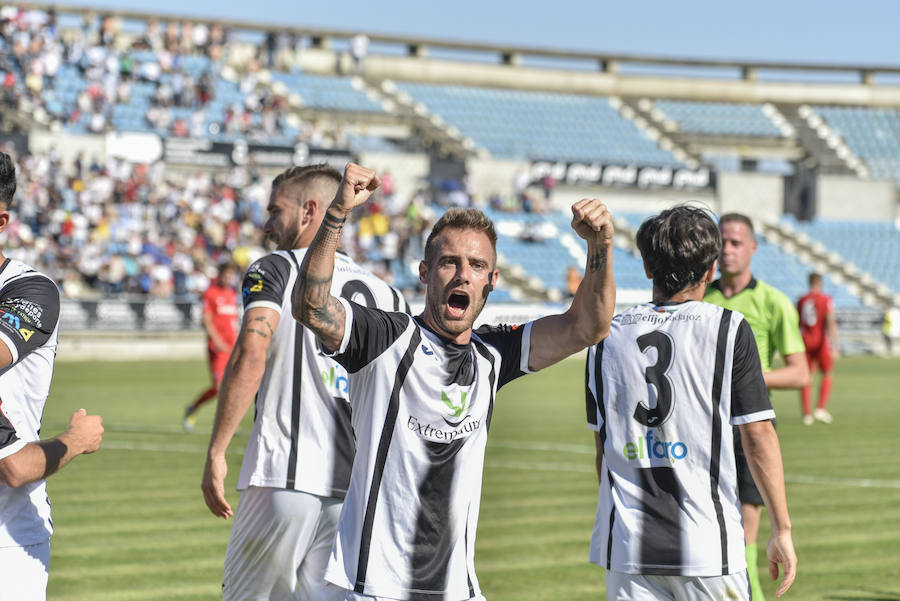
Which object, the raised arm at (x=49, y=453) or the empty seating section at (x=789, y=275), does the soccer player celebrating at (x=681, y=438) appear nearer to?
the raised arm at (x=49, y=453)

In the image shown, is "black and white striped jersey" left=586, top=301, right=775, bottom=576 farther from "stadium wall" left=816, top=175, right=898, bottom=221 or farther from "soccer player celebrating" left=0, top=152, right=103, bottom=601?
"stadium wall" left=816, top=175, right=898, bottom=221

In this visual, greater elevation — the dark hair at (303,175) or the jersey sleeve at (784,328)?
the dark hair at (303,175)

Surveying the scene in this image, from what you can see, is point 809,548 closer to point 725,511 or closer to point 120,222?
point 725,511

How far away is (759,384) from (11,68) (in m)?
36.9

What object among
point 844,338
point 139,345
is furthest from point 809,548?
point 844,338

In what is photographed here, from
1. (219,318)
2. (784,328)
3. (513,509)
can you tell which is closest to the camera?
(784,328)

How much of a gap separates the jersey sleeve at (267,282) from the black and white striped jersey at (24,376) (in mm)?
1191

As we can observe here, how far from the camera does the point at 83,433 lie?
3.97 meters

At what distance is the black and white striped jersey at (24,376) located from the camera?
3811mm

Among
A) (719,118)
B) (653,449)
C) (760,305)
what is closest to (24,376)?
(653,449)

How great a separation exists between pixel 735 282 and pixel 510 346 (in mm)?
3128

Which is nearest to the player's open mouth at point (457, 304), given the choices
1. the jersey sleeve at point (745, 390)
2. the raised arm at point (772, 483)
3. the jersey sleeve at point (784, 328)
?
the jersey sleeve at point (745, 390)

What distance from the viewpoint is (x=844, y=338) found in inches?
1624

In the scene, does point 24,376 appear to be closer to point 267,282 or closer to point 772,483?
point 267,282
